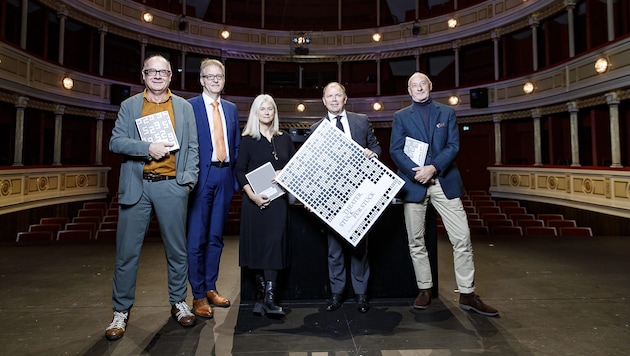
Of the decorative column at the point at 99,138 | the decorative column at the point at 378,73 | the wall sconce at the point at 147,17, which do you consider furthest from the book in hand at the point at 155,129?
the decorative column at the point at 378,73

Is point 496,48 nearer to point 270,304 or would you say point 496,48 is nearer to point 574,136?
point 574,136

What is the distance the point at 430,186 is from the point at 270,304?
4.21 feet

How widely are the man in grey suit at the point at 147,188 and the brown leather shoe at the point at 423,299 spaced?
1416 mm

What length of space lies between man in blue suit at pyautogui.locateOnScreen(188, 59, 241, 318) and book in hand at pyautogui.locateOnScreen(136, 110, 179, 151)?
0.36 metres

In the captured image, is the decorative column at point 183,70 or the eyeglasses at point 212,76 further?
the decorative column at point 183,70

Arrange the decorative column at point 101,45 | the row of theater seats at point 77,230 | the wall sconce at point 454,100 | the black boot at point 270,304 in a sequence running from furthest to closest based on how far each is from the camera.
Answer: the wall sconce at point 454,100
the decorative column at point 101,45
the row of theater seats at point 77,230
the black boot at point 270,304

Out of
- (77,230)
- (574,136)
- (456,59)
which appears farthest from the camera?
(456,59)

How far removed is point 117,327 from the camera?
202 cm

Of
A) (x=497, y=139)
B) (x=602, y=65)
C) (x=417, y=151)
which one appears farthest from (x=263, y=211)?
(x=497, y=139)

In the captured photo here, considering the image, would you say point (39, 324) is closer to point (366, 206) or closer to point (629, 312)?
point (366, 206)

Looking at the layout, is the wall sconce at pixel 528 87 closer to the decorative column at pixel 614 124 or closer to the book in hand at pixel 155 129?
the decorative column at pixel 614 124

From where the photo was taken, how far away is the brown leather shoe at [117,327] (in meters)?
1.98

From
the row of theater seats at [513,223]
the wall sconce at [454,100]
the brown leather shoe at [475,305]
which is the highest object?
the wall sconce at [454,100]

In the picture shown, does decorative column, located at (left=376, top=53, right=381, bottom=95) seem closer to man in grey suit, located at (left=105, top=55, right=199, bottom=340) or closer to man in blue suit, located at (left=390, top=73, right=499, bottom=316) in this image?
man in blue suit, located at (left=390, top=73, right=499, bottom=316)
